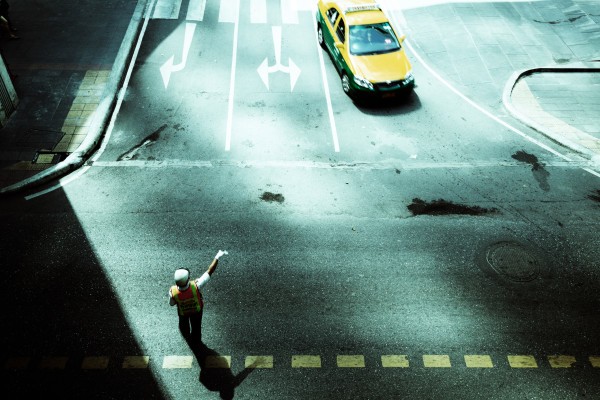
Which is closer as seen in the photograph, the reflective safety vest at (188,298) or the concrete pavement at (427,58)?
the reflective safety vest at (188,298)

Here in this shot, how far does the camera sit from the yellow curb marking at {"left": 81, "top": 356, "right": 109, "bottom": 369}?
6875 millimetres

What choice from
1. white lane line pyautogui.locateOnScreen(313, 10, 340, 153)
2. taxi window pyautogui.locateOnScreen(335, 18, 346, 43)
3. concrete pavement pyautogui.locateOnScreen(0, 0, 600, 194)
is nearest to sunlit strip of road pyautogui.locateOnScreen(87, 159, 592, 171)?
white lane line pyautogui.locateOnScreen(313, 10, 340, 153)

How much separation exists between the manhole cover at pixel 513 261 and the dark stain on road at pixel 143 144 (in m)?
8.81

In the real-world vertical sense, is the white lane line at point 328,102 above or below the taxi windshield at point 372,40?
below

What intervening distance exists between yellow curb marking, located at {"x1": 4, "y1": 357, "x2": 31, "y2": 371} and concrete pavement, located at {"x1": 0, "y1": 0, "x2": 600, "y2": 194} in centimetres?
449

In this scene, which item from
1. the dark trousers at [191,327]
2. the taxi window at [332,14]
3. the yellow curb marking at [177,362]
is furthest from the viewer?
the taxi window at [332,14]

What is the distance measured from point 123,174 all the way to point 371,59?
791cm

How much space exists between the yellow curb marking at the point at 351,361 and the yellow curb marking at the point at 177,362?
2474 millimetres

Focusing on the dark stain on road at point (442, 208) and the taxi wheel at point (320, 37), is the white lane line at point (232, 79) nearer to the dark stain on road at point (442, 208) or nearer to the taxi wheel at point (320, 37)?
the taxi wheel at point (320, 37)

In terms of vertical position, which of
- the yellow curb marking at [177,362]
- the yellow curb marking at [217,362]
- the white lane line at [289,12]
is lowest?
the yellow curb marking at [217,362]

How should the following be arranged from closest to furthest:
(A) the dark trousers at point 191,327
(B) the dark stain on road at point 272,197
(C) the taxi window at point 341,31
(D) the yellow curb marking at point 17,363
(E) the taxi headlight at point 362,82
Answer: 1. (A) the dark trousers at point 191,327
2. (D) the yellow curb marking at point 17,363
3. (B) the dark stain on road at point 272,197
4. (E) the taxi headlight at point 362,82
5. (C) the taxi window at point 341,31

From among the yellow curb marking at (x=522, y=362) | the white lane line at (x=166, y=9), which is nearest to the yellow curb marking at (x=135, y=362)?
the yellow curb marking at (x=522, y=362)

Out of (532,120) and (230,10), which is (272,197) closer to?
(532,120)

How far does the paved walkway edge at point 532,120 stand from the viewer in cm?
1181
